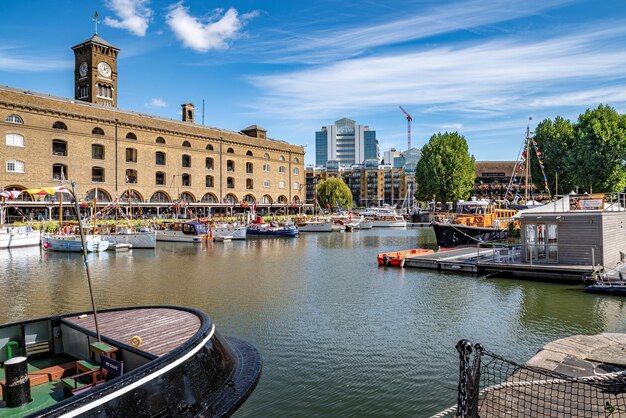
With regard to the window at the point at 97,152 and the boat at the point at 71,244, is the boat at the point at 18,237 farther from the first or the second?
the window at the point at 97,152

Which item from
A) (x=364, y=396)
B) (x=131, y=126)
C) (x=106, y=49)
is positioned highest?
(x=106, y=49)

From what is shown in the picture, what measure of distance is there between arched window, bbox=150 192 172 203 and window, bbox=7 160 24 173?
60.2 feet

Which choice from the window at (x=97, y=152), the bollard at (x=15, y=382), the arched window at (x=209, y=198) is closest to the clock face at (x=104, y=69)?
the window at (x=97, y=152)

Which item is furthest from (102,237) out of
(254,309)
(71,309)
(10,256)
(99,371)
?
(99,371)

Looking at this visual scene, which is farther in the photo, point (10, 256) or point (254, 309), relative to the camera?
point (10, 256)

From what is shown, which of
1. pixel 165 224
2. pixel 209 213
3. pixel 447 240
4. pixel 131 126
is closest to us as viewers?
pixel 447 240

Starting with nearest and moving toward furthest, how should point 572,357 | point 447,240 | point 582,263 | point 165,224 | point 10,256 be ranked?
point 572,357 → point 582,263 → point 10,256 → point 447,240 → point 165,224

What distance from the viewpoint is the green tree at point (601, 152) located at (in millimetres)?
56344

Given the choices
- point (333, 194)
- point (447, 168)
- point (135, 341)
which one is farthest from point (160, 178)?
point (135, 341)

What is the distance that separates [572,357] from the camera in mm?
10406

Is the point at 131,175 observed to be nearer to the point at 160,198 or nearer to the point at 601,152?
the point at 160,198

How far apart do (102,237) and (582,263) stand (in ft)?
133

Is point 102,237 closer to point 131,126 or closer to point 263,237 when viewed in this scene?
point 263,237

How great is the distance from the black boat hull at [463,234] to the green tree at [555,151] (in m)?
26.7
